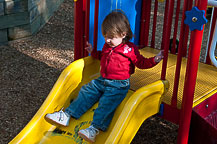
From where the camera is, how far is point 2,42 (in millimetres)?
5090

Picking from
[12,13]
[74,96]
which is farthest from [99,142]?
[12,13]

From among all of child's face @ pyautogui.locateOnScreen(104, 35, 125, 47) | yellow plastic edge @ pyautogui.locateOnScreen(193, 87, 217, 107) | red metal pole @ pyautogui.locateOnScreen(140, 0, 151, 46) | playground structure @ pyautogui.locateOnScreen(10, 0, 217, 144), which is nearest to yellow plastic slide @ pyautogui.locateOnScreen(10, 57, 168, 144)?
playground structure @ pyautogui.locateOnScreen(10, 0, 217, 144)

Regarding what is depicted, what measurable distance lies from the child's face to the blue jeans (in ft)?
0.90

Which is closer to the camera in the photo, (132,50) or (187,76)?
(187,76)

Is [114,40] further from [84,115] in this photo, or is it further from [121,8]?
[121,8]

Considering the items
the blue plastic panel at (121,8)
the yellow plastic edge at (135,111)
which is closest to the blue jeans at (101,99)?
the yellow plastic edge at (135,111)

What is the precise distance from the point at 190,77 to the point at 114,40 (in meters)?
0.63

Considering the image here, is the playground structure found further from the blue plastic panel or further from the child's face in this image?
the child's face

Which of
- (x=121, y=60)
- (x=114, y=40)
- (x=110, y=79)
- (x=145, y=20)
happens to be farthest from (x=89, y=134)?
(x=145, y=20)

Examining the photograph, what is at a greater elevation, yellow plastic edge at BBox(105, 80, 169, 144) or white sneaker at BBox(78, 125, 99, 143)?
yellow plastic edge at BBox(105, 80, 169, 144)

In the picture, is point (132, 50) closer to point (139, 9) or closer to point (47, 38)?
point (139, 9)

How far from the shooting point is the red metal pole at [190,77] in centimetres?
207

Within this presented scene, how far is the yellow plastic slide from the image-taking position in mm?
2245

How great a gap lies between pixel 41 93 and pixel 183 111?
2.01 meters
